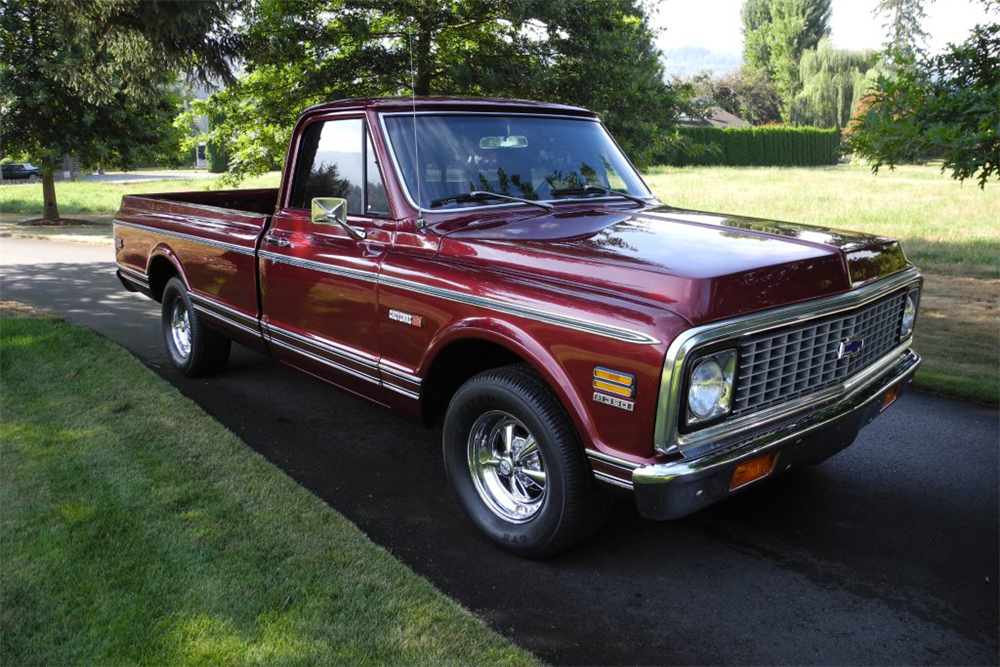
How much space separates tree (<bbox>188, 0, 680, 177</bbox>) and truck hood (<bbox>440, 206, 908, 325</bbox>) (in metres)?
6.44

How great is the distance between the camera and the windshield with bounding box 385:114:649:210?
417 cm

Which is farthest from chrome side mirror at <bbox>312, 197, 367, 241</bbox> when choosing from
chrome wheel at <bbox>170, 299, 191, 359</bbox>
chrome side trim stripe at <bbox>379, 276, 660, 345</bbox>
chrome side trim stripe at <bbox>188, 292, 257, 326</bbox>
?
chrome wheel at <bbox>170, 299, 191, 359</bbox>

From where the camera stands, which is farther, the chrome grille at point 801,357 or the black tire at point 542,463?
the black tire at point 542,463

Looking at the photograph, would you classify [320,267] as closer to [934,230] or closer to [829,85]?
[934,230]

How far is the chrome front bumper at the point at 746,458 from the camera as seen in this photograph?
289cm

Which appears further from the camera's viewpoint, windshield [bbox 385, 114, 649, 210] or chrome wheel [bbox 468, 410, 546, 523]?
windshield [bbox 385, 114, 649, 210]

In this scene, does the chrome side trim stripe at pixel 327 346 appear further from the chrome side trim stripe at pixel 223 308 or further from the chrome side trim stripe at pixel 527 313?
the chrome side trim stripe at pixel 527 313

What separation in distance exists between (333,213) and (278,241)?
84cm

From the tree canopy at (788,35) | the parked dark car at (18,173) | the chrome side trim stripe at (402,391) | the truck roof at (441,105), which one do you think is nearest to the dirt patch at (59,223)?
the truck roof at (441,105)

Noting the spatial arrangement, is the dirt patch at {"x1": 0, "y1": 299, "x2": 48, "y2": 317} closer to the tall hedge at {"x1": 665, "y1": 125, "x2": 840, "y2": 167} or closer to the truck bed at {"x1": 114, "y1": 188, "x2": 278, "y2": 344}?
the truck bed at {"x1": 114, "y1": 188, "x2": 278, "y2": 344}

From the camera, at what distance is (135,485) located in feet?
13.8

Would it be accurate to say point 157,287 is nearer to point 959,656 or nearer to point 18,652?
point 18,652

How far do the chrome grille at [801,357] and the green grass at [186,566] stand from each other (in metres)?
1.35

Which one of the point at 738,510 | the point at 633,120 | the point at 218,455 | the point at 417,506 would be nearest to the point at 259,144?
the point at 633,120
